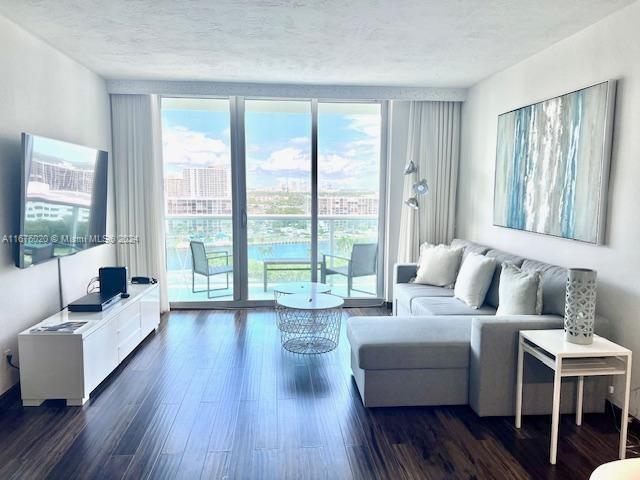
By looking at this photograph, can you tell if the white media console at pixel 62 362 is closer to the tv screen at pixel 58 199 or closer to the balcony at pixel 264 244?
the tv screen at pixel 58 199

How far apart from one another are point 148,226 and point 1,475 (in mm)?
3183

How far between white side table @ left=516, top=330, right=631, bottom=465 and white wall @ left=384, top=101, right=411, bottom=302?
2.89 metres

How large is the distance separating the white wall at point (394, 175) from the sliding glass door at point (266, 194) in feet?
0.47

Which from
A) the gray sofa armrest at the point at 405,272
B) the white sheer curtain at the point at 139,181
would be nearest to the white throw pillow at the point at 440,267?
the gray sofa armrest at the point at 405,272

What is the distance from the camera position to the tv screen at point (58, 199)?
3.12 metres

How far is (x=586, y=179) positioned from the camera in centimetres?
315

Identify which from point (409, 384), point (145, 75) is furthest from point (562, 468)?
point (145, 75)

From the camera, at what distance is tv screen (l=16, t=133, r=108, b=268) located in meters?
3.12

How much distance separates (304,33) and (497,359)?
2617 mm

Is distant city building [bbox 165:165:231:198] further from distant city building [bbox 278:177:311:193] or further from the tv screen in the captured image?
the tv screen

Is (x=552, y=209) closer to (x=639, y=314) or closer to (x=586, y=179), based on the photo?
(x=586, y=179)

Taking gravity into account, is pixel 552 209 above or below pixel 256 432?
above

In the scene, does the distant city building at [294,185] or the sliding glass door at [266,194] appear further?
the distant city building at [294,185]

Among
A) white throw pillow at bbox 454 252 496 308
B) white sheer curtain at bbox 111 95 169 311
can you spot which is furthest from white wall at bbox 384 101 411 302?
white sheer curtain at bbox 111 95 169 311
